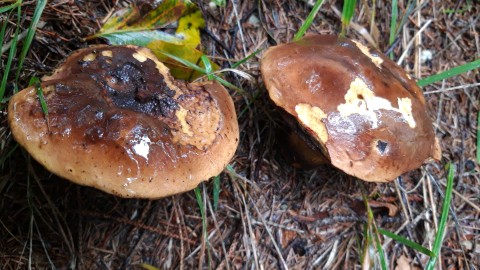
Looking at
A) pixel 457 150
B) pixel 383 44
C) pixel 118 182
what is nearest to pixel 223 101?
pixel 118 182

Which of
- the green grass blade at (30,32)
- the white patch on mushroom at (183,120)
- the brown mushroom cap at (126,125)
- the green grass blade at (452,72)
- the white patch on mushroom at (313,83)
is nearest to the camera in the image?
the brown mushroom cap at (126,125)

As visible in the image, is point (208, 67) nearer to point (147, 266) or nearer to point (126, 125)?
point (126, 125)

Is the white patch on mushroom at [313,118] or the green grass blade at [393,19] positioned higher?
the green grass blade at [393,19]

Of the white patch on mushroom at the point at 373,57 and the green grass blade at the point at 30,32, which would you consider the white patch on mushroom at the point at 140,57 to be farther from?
the white patch on mushroom at the point at 373,57

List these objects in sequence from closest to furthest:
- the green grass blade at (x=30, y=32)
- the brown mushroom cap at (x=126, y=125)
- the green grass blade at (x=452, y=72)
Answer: the brown mushroom cap at (x=126, y=125) → the green grass blade at (x=30, y=32) → the green grass blade at (x=452, y=72)

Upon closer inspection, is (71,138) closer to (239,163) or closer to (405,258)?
(239,163)

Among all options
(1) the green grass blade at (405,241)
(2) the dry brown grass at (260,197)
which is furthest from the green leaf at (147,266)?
(1) the green grass blade at (405,241)
